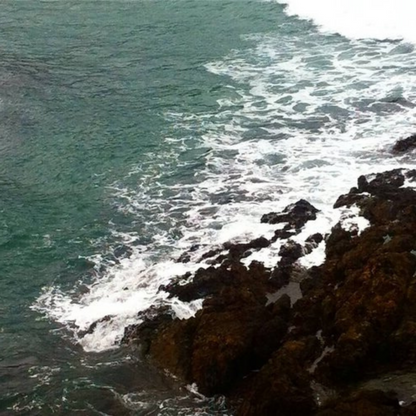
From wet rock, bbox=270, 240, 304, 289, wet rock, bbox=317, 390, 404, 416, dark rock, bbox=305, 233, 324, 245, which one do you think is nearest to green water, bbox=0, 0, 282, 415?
wet rock, bbox=317, 390, 404, 416

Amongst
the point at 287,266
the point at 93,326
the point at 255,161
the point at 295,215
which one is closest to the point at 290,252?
the point at 287,266

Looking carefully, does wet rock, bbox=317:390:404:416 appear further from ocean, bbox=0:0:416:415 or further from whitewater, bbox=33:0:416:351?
whitewater, bbox=33:0:416:351

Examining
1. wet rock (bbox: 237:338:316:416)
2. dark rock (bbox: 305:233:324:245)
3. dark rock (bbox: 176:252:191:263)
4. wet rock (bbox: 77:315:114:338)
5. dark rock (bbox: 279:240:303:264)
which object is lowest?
wet rock (bbox: 77:315:114:338)

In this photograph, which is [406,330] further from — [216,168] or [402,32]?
[402,32]

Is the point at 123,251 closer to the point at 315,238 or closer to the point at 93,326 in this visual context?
the point at 93,326

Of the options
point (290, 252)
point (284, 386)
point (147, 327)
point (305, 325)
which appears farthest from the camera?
point (290, 252)

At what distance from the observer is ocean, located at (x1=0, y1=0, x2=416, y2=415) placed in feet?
61.6

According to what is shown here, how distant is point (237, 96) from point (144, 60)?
30.2ft

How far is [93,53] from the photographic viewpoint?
145 feet

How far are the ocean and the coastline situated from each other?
23.5 inches

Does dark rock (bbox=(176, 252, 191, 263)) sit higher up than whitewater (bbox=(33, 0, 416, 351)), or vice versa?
whitewater (bbox=(33, 0, 416, 351))

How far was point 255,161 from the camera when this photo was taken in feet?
93.0

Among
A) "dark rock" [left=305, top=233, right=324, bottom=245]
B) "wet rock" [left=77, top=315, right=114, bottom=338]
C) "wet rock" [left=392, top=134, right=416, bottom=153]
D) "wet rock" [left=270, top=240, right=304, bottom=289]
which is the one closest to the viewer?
"wet rock" [left=77, top=315, right=114, bottom=338]

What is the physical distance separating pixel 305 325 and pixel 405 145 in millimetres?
12784
